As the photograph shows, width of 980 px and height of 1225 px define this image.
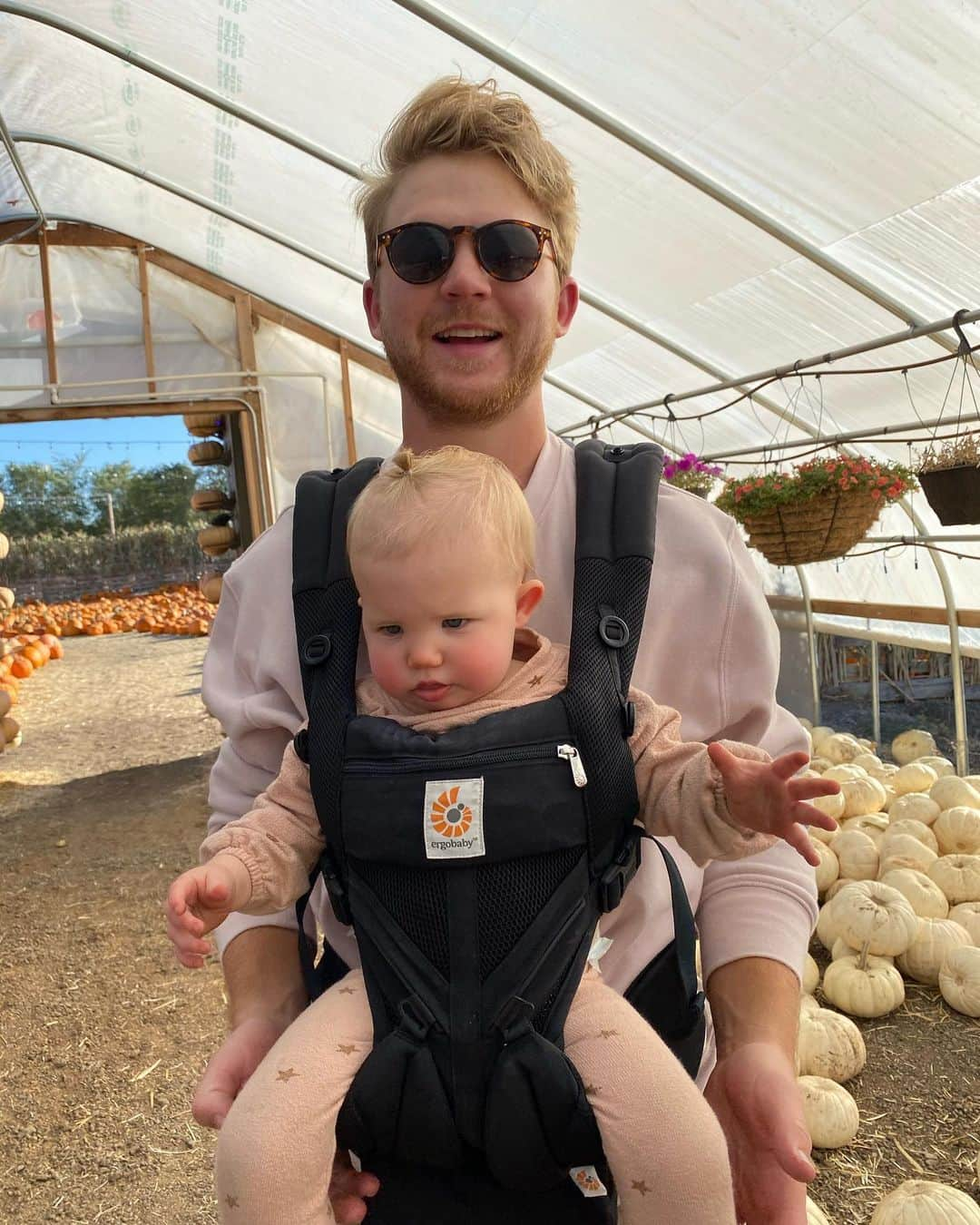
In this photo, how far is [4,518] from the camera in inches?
921

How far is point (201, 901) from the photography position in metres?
1.08

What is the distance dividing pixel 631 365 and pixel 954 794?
11.8 feet

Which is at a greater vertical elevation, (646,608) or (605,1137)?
(646,608)

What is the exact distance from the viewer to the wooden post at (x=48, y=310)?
938cm

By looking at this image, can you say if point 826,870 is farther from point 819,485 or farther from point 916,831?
point 819,485

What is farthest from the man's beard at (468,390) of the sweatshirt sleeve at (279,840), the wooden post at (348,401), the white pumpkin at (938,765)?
the wooden post at (348,401)

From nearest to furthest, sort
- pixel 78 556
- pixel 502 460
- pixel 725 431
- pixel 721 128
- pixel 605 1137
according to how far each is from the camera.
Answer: pixel 605 1137 → pixel 502 460 → pixel 721 128 → pixel 725 431 → pixel 78 556

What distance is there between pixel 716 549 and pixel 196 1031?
2.81 metres

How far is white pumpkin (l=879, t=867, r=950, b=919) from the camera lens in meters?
3.41

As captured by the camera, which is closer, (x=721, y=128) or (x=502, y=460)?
(x=502, y=460)

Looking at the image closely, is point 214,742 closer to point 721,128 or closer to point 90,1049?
point 90,1049

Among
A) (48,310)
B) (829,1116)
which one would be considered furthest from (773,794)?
(48,310)

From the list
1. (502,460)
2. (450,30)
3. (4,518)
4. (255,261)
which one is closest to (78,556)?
(4,518)

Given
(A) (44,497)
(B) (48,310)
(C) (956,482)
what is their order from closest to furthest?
(C) (956,482) → (B) (48,310) → (A) (44,497)
